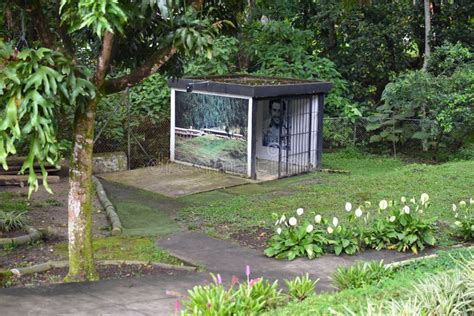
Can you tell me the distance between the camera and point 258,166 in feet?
63.3

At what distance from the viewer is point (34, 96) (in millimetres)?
7328

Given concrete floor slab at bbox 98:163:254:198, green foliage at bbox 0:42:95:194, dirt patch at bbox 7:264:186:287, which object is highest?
green foliage at bbox 0:42:95:194

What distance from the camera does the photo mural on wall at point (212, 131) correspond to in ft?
59.6

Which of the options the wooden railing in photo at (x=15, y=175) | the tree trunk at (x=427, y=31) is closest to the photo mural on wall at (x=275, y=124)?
the wooden railing in photo at (x=15, y=175)

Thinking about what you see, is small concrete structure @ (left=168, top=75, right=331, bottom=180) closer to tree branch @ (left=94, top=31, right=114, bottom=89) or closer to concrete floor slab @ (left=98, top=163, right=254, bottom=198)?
concrete floor slab @ (left=98, top=163, right=254, bottom=198)

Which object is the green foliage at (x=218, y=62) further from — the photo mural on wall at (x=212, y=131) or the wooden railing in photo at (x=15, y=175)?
the wooden railing in photo at (x=15, y=175)

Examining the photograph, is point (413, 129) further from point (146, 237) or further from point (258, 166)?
point (146, 237)

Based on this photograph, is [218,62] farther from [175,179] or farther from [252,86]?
[175,179]

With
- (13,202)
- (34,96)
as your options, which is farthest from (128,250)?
(13,202)

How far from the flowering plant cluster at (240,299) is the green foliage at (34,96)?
213 centimetres

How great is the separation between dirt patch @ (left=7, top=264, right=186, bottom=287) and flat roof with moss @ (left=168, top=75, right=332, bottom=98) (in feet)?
25.5

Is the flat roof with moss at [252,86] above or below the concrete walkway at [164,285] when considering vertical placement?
above

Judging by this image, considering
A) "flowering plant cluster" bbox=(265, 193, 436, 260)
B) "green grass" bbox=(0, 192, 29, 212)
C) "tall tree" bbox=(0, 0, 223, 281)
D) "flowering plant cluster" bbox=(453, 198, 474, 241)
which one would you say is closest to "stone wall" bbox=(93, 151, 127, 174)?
"green grass" bbox=(0, 192, 29, 212)

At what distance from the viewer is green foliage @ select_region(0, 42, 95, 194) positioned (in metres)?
7.34
